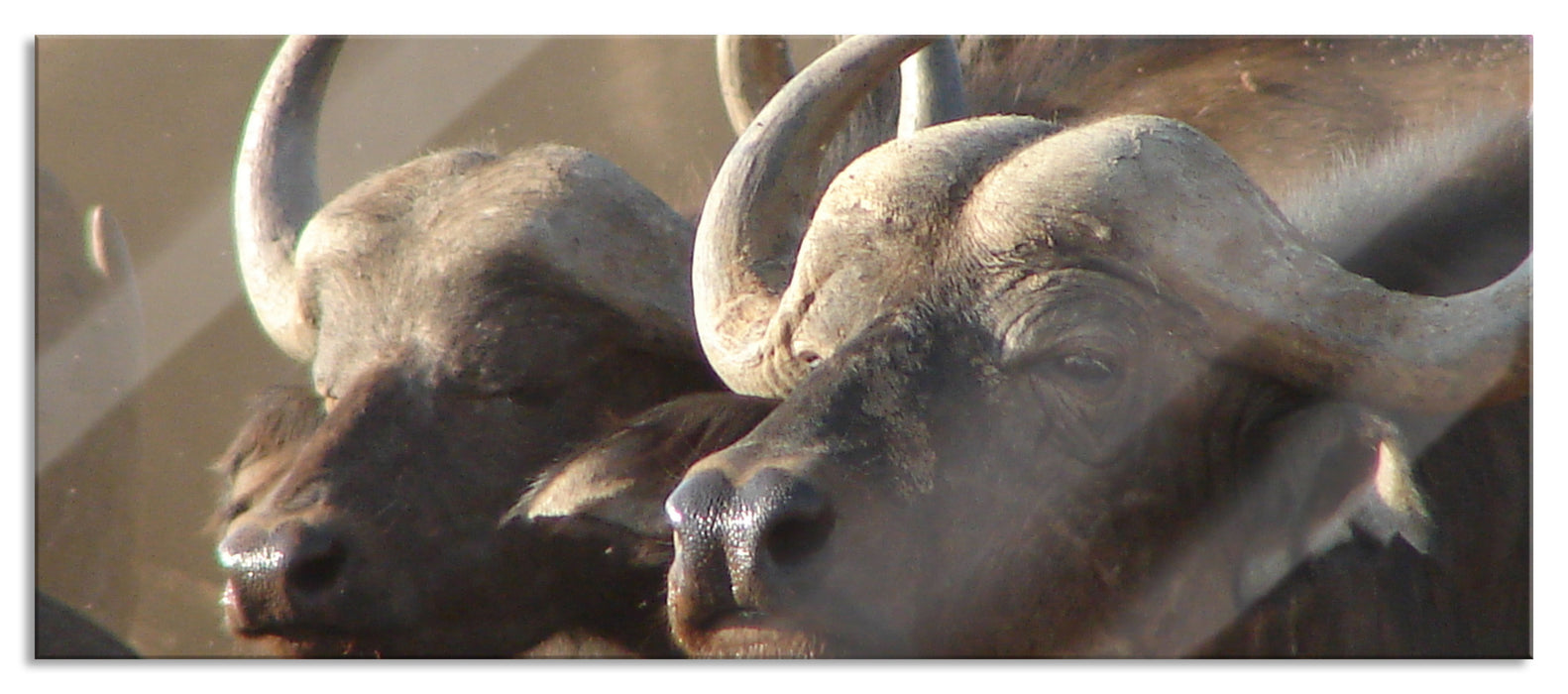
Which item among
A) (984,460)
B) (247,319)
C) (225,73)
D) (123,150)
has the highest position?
(984,460)

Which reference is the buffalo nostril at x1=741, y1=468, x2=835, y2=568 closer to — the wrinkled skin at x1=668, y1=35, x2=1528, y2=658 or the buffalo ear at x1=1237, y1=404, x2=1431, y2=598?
the wrinkled skin at x1=668, y1=35, x2=1528, y2=658

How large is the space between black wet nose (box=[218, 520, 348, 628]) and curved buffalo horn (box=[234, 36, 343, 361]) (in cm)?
75

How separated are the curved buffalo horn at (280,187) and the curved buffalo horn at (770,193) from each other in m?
1.34

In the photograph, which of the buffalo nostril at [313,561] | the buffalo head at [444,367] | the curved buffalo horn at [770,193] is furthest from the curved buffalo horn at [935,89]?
the buffalo nostril at [313,561]

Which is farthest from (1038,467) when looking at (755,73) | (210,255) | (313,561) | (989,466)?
(210,255)

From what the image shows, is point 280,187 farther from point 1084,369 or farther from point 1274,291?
point 1274,291

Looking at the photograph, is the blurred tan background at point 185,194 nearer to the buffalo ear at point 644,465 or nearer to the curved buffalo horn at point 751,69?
the curved buffalo horn at point 751,69

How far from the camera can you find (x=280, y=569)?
3182mm

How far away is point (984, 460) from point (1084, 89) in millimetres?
1991

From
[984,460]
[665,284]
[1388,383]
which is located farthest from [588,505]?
[1388,383]

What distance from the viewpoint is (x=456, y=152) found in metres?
4.01

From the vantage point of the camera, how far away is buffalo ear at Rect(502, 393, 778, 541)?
10.6ft

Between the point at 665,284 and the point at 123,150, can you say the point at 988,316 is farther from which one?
the point at 123,150

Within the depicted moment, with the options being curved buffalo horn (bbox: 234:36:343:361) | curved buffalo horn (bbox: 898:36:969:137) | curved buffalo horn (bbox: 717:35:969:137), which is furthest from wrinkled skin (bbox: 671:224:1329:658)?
curved buffalo horn (bbox: 234:36:343:361)
